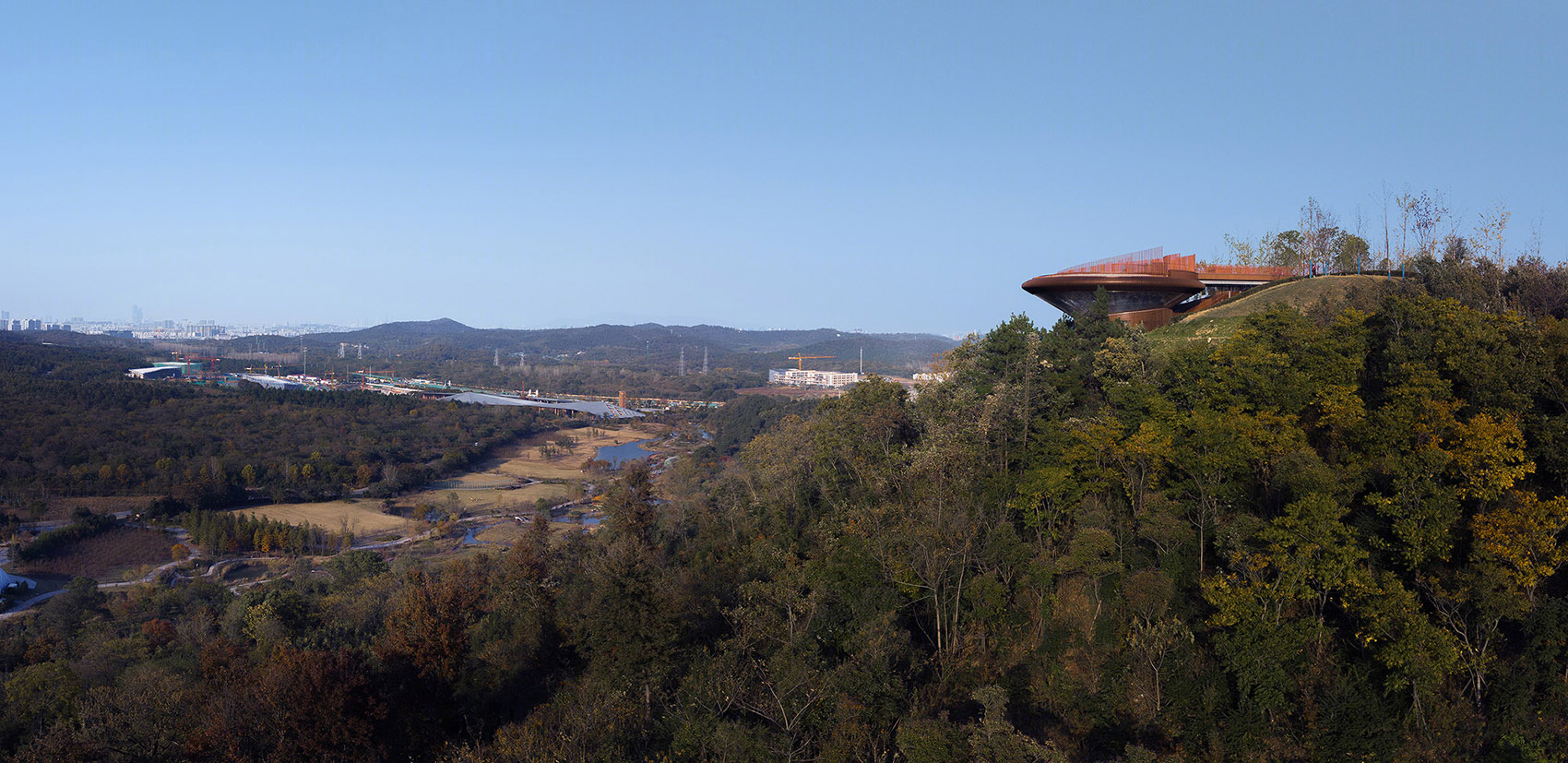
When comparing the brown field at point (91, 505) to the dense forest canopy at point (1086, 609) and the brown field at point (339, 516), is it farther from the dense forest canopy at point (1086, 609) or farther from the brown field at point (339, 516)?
the dense forest canopy at point (1086, 609)

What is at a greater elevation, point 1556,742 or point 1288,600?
point 1288,600

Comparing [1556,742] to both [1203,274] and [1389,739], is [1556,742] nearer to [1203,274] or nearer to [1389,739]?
[1389,739]

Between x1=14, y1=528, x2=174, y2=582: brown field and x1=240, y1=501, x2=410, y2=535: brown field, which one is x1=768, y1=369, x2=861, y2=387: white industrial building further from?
Result: x1=14, y1=528, x2=174, y2=582: brown field

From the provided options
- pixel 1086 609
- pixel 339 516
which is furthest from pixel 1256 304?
pixel 339 516

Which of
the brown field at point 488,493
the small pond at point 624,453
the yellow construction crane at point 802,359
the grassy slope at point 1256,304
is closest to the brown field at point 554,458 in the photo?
the brown field at point 488,493

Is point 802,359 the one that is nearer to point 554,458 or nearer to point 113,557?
point 554,458

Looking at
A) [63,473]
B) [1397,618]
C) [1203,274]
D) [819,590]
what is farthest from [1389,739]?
[63,473]
